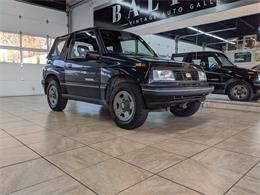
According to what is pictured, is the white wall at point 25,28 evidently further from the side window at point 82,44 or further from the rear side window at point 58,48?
the side window at point 82,44

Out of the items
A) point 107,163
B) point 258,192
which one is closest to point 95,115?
point 107,163

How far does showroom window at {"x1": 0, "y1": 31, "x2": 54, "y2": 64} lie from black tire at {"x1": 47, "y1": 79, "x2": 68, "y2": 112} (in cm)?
520

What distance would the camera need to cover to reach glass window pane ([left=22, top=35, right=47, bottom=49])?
9.05 meters

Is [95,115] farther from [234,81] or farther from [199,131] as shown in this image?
[234,81]

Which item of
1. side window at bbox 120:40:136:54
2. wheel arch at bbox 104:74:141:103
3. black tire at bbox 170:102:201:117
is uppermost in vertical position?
side window at bbox 120:40:136:54

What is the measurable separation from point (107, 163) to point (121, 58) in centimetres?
166

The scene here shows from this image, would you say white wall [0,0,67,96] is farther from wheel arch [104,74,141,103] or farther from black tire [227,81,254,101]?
black tire [227,81,254,101]

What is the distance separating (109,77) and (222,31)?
3.77 m

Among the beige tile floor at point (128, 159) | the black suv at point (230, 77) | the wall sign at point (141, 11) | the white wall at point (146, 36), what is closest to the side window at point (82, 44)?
the beige tile floor at point (128, 159)

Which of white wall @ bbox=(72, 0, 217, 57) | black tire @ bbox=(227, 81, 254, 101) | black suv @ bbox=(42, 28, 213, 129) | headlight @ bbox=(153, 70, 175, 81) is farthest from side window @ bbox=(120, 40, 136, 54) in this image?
black tire @ bbox=(227, 81, 254, 101)

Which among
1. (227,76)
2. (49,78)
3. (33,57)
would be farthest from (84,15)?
(227,76)

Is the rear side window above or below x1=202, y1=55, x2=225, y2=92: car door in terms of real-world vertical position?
above

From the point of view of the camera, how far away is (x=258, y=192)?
149 centimetres

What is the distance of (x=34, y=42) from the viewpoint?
933 centimetres
